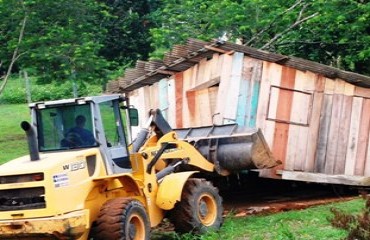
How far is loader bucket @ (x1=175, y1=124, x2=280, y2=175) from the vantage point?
12.4m

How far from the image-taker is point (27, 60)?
65.3 feet

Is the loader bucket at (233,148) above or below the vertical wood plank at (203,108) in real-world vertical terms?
below

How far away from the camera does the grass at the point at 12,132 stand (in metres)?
21.2

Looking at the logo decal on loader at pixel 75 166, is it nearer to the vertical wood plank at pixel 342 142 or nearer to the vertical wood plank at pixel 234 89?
the vertical wood plank at pixel 234 89

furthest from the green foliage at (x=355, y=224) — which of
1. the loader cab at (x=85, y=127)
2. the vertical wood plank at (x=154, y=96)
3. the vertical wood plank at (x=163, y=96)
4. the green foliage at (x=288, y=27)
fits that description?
the green foliage at (x=288, y=27)

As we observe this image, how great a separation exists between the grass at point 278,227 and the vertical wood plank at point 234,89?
2.81 meters

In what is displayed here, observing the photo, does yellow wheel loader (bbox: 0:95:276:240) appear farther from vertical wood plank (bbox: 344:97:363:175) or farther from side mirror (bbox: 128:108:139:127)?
vertical wood plank (bbox: 344:97:363:175)

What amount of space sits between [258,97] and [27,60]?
340 inches

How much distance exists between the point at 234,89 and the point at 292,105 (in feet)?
4.45

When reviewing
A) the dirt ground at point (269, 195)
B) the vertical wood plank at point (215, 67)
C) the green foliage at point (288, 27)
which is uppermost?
the green foliage at point (288, 27)

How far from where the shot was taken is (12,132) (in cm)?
Answer: 2555

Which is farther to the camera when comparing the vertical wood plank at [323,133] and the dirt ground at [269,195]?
the vertical wood plank at [323,133]

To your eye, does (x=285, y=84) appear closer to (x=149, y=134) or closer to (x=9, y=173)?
(x=149, y=134)

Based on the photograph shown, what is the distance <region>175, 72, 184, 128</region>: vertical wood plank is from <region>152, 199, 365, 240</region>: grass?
145 inches
